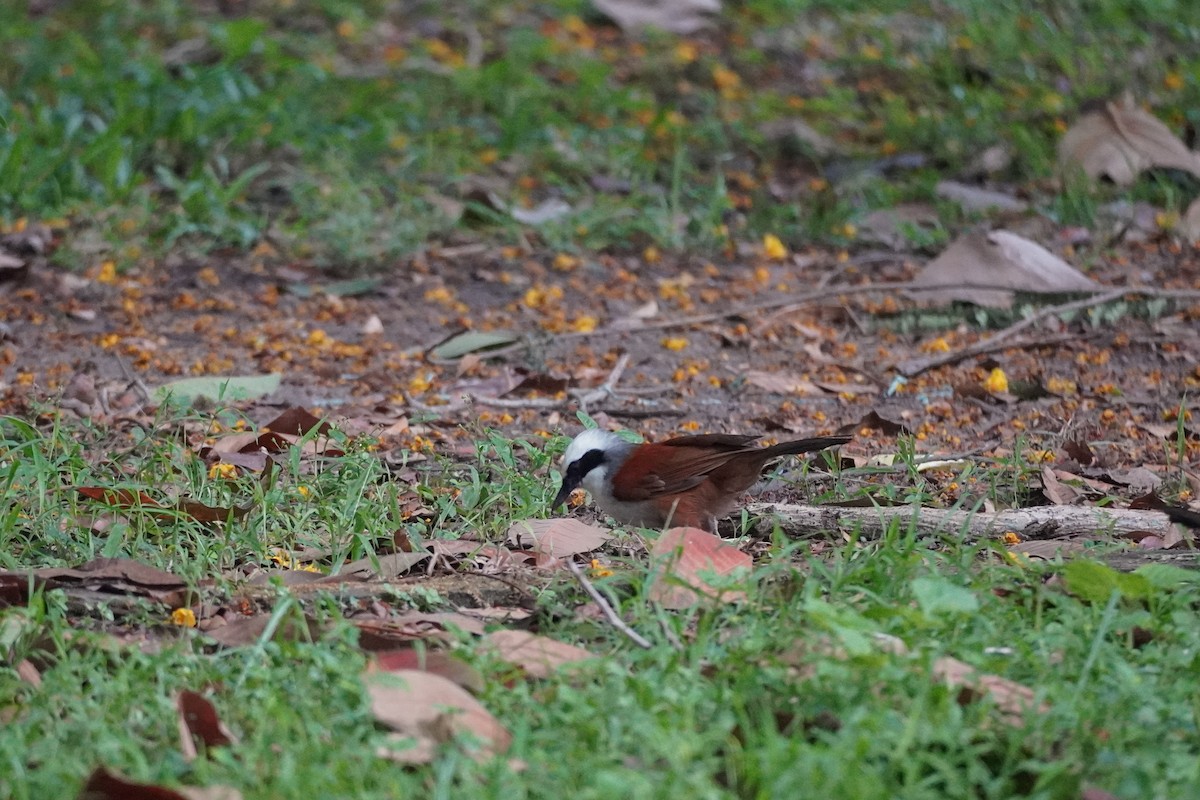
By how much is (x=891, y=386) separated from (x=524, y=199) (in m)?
2.78

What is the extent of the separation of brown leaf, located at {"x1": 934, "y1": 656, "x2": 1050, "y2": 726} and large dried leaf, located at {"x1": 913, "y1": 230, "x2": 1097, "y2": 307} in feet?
11.8

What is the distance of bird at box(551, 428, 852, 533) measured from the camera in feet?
14.1

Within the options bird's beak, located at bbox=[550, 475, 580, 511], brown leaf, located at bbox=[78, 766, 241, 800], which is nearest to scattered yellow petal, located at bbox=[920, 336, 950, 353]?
bird's beak, located at bbox=[550, 475, 580, 511]

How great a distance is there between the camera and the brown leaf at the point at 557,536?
4094 mm

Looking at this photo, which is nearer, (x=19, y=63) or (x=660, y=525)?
(x=660, y=525)

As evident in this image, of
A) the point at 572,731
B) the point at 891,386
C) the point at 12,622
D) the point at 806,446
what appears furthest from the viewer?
the point at 891,386

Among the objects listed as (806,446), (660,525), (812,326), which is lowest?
(812,326)

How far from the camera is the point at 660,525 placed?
444 cm

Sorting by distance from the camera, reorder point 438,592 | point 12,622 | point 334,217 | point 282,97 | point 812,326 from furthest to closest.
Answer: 1. point 282,97
2. point 334,217
3. point 812,326
4. point 438,592
5. point 12,622

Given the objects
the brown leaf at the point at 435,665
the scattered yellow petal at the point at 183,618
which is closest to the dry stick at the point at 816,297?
the scattered yellow petal at the point at 183,618

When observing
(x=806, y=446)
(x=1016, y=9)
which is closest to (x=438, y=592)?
(x=806, y=446)

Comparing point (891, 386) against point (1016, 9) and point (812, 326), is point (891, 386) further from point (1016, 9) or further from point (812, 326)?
point (1016, 9)

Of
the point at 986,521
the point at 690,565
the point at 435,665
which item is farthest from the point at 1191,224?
the point at 435,665

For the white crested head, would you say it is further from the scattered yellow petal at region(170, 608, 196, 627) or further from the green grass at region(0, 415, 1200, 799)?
the scattered yellow petal at region(170, 608, 196, 627)
